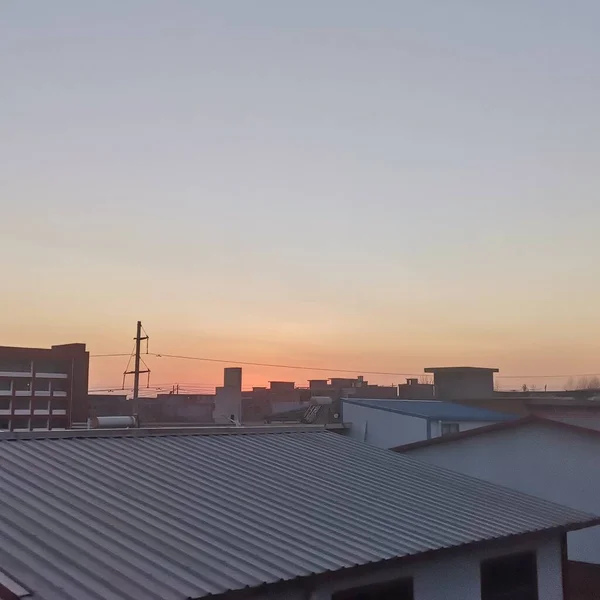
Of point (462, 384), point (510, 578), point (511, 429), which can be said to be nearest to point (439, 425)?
point (511, 429)

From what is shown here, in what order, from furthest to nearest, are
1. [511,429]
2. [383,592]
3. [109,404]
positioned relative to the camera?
[109,404] → [511,429] → [383,592]

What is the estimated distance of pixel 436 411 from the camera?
120 feet

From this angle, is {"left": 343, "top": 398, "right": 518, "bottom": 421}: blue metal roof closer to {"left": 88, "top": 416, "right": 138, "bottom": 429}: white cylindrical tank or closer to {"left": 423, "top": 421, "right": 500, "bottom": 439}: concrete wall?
{"left": 423, "top": 421, "right": 500, "bottom": 439}: concrete wall

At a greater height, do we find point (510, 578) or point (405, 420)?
point (405, 420)

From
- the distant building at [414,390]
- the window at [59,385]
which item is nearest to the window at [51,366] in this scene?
the window at [59,385]

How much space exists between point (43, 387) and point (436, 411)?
43581 millimetres

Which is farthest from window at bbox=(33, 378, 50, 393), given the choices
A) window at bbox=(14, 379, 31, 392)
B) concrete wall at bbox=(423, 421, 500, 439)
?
concrete wall at bbox=(423, 421, 500, 439)

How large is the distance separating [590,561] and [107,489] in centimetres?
1456

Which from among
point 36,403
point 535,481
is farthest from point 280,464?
point 36,403

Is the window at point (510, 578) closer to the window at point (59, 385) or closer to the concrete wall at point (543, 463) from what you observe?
the concrete wall at point (543, 463)

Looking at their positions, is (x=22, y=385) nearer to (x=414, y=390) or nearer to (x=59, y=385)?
(x=59, y=385)

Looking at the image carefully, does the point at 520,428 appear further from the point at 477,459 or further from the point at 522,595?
the point at 522,595

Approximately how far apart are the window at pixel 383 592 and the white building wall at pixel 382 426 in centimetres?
2277

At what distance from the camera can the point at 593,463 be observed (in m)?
20.6
